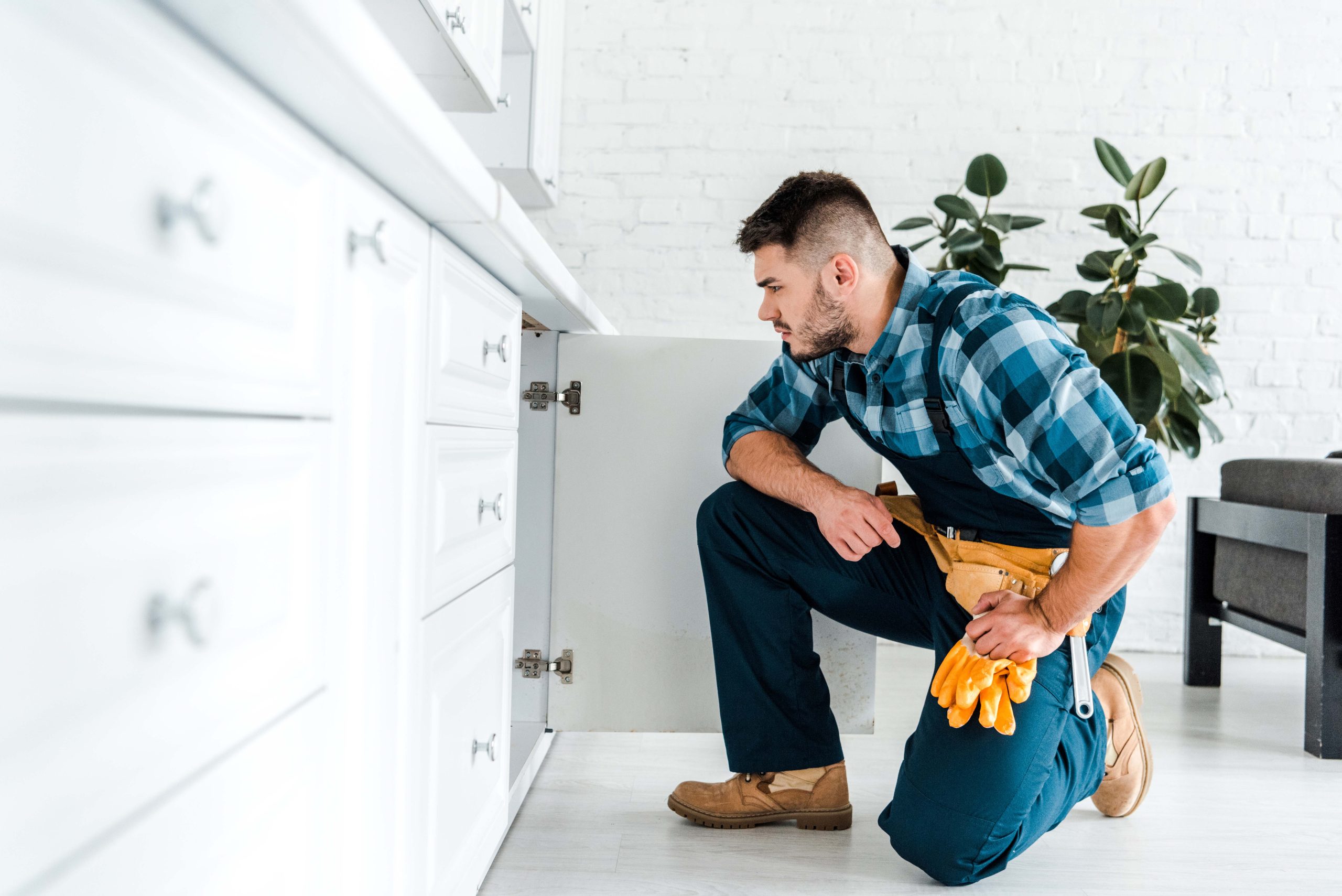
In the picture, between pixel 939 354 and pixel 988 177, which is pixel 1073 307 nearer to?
pixel 988 177

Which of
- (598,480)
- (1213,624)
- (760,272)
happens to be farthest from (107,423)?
(1213,624)

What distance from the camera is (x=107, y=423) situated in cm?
38

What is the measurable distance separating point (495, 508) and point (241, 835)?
589mm

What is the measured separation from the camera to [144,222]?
402 mm

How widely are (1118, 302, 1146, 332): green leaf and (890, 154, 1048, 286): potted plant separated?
0.23 m

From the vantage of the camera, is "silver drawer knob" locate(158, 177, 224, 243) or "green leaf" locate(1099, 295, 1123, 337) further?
"green leaf" locate(1099, 295, 1123, 337)

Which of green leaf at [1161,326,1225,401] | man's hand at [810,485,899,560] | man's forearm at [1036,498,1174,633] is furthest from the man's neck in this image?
green leaf at [1161,326,1225,401]

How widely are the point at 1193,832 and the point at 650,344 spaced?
1130 mm

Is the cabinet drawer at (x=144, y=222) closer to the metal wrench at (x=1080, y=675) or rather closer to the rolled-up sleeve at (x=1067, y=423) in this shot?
the rolled-up sleeve at (x=1067, y=423)

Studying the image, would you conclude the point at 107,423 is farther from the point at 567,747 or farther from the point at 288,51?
the point at 567,747

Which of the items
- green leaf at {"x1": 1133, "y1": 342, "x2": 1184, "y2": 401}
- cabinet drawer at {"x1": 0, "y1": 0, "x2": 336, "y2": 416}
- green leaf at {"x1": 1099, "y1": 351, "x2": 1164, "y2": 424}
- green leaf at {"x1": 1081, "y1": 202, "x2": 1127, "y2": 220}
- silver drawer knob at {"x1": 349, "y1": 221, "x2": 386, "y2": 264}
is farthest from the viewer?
green leaf at {"x1": 1081, "y1": 202, "x2": 1127, "y2": 220}

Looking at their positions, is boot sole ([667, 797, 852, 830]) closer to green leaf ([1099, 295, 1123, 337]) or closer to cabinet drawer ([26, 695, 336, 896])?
cabinet drawer ([26, 695, 336, 896])

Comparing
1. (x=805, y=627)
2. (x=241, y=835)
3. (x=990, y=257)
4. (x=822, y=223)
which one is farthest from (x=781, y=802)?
(x=990, y=257)

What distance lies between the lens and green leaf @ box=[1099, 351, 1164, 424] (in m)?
2.19
